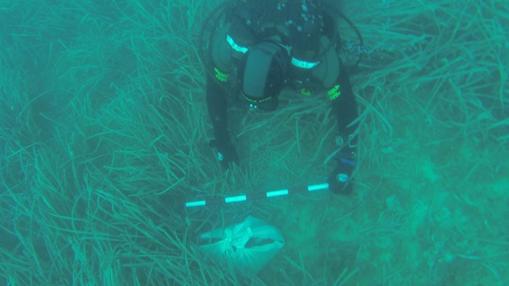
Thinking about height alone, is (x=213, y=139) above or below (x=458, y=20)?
below

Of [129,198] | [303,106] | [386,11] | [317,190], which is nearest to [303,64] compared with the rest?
[303,106]

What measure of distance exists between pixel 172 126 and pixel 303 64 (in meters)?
1.17

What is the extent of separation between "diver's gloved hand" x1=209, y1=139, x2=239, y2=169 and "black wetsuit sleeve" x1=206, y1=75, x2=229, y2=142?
25 millimetres

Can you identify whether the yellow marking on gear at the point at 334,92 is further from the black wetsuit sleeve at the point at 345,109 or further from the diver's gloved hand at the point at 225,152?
the diver's gloved hand at the point at 225,152

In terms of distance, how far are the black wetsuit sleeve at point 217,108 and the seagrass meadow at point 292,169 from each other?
7.2 inches

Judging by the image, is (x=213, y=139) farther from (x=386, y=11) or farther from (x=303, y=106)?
(x=386, y=11)

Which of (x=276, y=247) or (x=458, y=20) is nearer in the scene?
(x=276, y=247)

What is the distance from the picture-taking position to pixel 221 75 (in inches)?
97.7

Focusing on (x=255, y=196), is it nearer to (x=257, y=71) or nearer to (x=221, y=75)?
(x=221, y=75)

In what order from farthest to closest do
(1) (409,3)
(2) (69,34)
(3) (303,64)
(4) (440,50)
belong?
(2) (69,34)
(1) (409,3)
(4) (440,50)
(3) (303,64)

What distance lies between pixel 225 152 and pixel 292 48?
35.5 inches

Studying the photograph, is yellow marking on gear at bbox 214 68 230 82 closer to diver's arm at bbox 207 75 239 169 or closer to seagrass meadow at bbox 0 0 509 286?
diver's arm at bbox 207 75 239 169

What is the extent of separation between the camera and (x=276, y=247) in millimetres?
2562

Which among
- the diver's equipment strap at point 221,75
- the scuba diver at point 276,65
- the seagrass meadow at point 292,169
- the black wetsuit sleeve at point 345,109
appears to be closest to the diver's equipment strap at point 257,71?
the scuba diver at point 276,65
